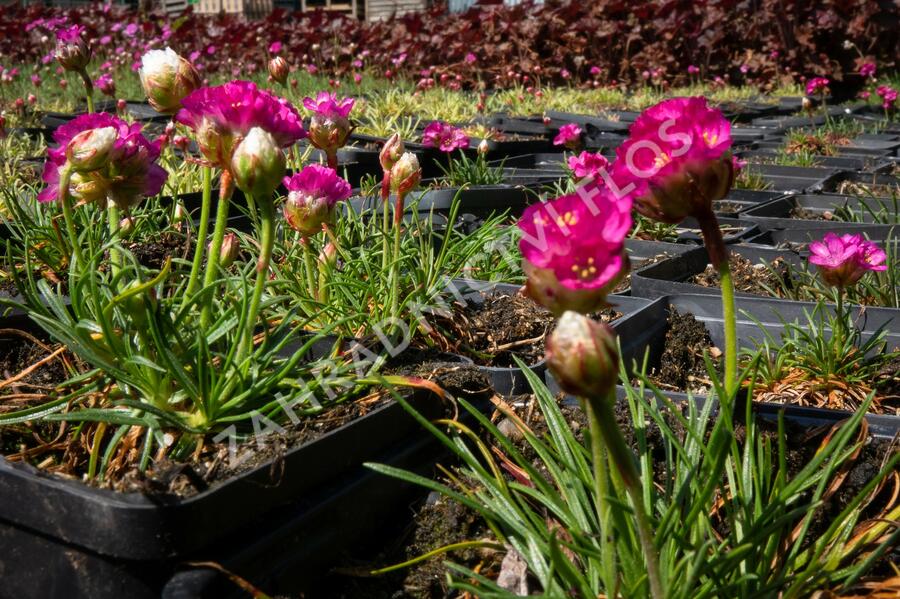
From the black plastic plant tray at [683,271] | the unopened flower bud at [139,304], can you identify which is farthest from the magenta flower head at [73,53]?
the black plastic plant tray at [683,271]

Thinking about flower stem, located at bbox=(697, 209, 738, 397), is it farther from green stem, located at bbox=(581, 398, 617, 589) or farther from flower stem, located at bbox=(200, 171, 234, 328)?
flower stem, located at bbox=(200, 171, 234, 328)

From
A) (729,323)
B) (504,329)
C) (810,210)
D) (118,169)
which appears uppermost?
(118,169)

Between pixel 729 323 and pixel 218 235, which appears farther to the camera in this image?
pixel 218 235

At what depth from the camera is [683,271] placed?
2.60m

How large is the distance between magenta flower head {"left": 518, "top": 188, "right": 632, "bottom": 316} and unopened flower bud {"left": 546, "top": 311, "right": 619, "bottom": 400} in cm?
6

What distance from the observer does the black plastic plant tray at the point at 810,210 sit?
3002 mm

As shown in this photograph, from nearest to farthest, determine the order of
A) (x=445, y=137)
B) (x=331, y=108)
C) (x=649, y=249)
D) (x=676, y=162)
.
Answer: (x=676, y=162), (x=331, y=108), (x=649, y=249), (x=445, y=137)

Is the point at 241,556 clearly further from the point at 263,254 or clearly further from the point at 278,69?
the point at 278,69

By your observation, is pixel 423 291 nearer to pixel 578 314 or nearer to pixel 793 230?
pixel 578 314

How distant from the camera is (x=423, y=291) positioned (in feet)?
6.31

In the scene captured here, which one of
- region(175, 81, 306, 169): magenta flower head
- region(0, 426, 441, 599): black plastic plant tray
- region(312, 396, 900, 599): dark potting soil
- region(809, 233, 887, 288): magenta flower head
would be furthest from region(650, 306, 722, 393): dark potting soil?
Answer: region(175, 81, 306, 169): magenta flower head

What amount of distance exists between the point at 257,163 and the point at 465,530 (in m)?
0.67

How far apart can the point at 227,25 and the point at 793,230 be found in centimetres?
1056

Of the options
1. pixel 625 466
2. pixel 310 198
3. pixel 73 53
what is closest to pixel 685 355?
pixel 310 198
